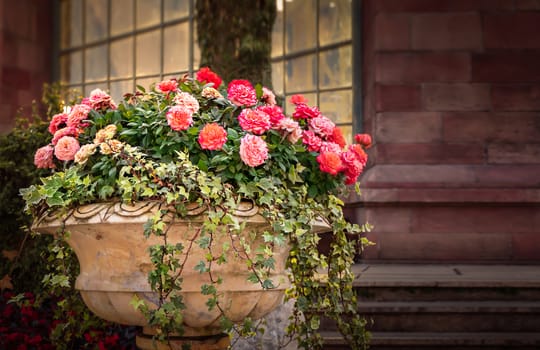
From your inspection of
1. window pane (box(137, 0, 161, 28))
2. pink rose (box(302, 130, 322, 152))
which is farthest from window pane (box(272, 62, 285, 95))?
pink rose (box(302, 130, 322, 152))

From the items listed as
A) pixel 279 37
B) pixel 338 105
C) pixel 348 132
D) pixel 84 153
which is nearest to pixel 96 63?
pixel 279 37

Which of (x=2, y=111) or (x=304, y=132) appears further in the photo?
(x=2, y=111)

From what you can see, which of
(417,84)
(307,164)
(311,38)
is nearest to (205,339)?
(307,164)

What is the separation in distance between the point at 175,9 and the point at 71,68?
161 centimetres

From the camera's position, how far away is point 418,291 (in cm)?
Result: 465

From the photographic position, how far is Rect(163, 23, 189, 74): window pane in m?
8.41

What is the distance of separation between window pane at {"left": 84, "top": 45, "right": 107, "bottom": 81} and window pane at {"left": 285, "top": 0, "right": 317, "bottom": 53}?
2484 millimetres

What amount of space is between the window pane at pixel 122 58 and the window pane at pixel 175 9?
0.58 meters

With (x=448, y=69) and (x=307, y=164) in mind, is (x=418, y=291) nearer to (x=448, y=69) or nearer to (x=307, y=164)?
(x=307, y=164)

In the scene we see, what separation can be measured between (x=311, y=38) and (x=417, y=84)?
1.59 m

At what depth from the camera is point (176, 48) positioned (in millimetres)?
8469

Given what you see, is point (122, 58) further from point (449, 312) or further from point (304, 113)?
point (304, 113)

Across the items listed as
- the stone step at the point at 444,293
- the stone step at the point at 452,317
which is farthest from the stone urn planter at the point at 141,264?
the stone step at the point at 444,293

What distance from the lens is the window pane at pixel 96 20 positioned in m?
8.96
